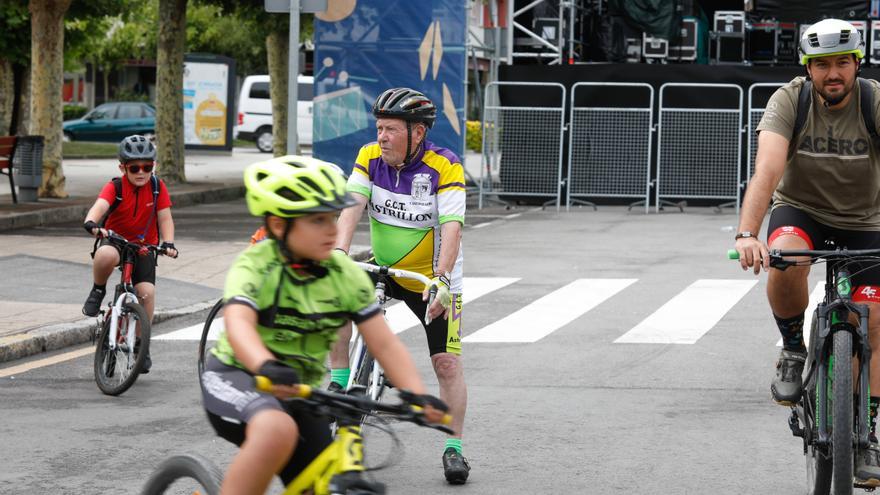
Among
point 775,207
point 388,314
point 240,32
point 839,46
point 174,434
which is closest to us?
point 839,46

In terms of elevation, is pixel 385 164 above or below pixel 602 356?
above

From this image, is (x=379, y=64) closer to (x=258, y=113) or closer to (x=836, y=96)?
(x=836, y=96)

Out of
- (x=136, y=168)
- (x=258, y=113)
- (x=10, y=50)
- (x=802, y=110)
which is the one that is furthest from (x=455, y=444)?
→ (x=258, y=113)

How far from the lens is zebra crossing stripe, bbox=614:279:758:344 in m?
10.9

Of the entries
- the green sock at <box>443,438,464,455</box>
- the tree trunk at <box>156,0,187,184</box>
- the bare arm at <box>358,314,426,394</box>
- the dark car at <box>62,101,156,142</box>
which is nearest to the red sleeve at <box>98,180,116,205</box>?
the green sock at <box>443,438,464,455</box>

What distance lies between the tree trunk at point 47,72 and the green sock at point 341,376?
14543 mm

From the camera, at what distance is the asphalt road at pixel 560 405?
667cm

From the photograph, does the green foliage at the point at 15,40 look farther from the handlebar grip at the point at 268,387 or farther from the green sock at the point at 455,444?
the handlebar grip at the point at 268,387

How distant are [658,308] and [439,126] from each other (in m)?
9.94

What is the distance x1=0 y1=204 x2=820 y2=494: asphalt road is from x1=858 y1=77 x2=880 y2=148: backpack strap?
1.58 m

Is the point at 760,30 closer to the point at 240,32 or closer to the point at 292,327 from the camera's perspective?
the point at 292,327

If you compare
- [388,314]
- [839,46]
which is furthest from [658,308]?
[839,46]

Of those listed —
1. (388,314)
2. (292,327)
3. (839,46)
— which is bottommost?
(388,314)

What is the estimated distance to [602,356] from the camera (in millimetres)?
10086
